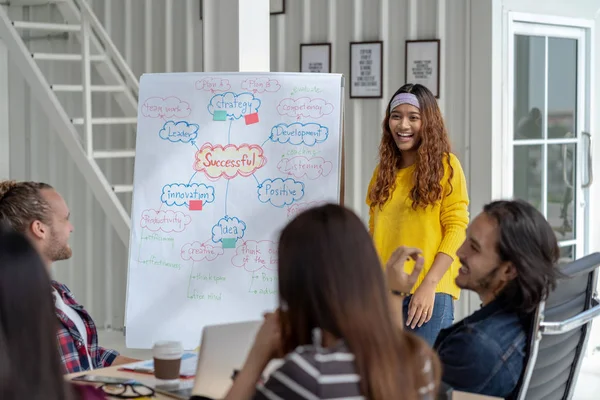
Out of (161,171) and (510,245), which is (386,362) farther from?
(161,171)

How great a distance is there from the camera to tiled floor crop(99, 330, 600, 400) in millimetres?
4973

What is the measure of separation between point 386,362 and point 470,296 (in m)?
3.43

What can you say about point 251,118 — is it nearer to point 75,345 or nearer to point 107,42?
point 75,345

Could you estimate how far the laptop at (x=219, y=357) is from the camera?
2070 millimetres

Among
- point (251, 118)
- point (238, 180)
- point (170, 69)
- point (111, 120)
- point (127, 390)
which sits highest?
point (170, 69)

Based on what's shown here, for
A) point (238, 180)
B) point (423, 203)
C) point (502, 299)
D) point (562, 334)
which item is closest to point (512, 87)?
point (423, 203)

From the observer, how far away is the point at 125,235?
17.8ft

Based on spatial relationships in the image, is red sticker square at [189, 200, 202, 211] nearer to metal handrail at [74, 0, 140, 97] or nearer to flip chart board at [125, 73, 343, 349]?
flip chart board at [125, 73, 343, 349]

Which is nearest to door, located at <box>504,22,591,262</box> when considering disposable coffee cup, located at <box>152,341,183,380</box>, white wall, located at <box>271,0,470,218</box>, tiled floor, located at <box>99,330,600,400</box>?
white wall, located at <box>271,0,470,218</box>

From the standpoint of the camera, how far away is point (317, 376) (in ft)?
4.96

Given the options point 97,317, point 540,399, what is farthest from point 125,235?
point 540,399

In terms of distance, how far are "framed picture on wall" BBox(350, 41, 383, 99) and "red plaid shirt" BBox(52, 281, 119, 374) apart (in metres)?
2.68

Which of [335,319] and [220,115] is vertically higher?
[220,115]

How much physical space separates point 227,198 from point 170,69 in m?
2.63
